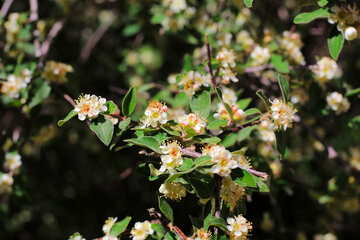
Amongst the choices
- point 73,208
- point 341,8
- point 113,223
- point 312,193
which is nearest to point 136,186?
point 73,208

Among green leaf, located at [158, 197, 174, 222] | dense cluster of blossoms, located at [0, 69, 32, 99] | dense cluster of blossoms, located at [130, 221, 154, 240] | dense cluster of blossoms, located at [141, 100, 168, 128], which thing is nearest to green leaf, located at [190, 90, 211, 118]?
dense cluster of blossoms, located at [141, 100, 168, 128]

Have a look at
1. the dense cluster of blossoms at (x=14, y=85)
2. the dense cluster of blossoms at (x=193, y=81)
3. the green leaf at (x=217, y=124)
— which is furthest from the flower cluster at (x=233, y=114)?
the dense cluster of blossoms at (x=14, y=85)

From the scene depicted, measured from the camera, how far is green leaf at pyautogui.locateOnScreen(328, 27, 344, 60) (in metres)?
1.70

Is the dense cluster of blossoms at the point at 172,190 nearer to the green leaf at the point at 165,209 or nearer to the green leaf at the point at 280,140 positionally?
the green leaf at the point at 165,209

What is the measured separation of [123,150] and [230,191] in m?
2.19

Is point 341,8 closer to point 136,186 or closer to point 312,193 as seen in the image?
point 312,193

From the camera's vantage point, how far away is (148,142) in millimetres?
1364

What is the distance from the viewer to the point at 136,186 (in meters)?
3.79

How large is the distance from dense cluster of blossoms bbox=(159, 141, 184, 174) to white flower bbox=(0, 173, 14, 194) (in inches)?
47.5

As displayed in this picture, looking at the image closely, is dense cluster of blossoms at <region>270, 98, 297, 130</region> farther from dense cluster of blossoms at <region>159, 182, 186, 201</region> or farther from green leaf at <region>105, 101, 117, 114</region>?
green leaf at <region>105, 101, 117, 114</region>

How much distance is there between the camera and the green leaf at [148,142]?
1332 mm

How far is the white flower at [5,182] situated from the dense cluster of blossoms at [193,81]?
1195mm

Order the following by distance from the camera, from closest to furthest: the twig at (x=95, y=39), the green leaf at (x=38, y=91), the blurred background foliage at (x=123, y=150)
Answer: the green leaf at (x=38, y=91)
the blurred background foliage at (x=123, y=150)
the twig at (x=95, y=39)

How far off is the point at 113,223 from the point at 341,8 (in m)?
1.48
